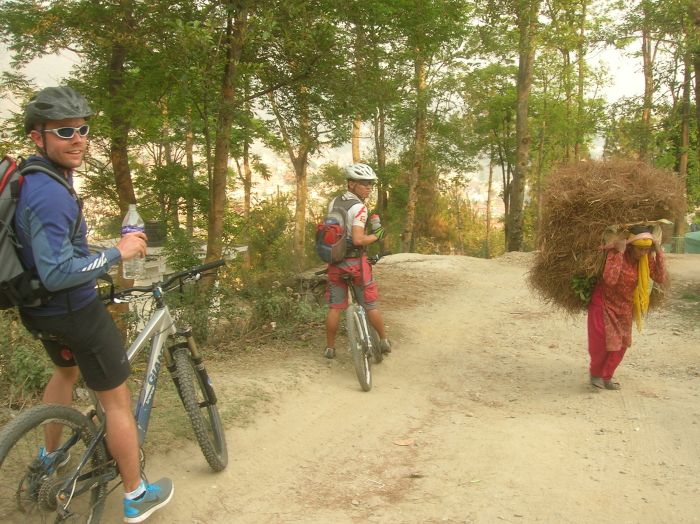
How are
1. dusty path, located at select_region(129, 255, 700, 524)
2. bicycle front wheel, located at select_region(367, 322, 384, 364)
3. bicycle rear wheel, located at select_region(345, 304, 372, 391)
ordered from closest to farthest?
1. dusty path, located at select_region(129, 255, 700, 524)
2. bicycle rear wheel, located at select_region(345, 304, 372, 391)
3. bicycle front wheel, located at select_region(367, 322, 384, 364)

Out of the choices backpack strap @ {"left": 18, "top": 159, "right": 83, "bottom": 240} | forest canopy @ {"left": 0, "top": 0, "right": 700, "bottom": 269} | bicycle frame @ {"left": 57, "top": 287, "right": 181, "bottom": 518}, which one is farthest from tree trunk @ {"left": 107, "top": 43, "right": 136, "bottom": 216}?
backpack strap @ {"left": 18, "top": 159, "right": 83, "bottom": 240}

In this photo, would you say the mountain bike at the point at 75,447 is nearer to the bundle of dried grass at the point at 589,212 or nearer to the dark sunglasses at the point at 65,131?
the dark sunglasses at the point at 65,131

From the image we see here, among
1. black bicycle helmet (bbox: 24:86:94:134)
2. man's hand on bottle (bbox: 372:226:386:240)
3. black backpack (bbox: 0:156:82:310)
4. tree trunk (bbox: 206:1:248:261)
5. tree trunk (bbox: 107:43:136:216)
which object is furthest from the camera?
tree trunk (bbox: 107:43:136:216)

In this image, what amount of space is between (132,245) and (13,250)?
490 millimetres

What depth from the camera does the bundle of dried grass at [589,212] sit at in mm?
5070

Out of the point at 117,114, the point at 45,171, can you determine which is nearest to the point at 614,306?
the point at 45,171

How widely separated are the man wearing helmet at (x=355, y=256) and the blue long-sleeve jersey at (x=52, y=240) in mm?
3330

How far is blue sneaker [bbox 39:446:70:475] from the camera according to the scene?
8.87 feet

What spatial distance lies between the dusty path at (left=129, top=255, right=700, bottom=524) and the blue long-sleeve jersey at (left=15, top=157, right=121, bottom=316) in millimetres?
1450

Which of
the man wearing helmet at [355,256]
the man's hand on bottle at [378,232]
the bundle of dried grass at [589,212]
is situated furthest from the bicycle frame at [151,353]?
the bundle of dried grass at [589,212]

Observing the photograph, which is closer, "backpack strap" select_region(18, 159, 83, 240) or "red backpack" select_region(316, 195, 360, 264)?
"backpack strap" select_region(18, 159, 83, 240)

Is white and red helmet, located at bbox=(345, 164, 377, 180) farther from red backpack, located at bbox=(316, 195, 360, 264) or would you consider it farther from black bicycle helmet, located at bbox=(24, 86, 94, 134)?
black bicycle helmet, located at bbox=(24, 86, 94, 134)

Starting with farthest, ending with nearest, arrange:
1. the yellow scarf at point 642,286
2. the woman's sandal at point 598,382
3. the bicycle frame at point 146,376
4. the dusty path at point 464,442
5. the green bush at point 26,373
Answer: the woman's sandal at point 598,382, the yellow scarf at point 642,286, the green bush at point 26,373, the dusty path at point 464,442, the bicycle frame at point 146,376

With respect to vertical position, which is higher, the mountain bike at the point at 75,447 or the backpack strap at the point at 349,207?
the backpack strap at the point at 349,207
